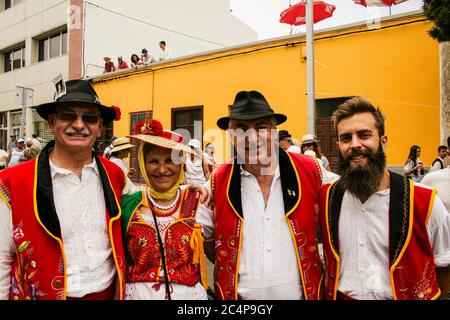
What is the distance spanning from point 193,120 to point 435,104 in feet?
22.5

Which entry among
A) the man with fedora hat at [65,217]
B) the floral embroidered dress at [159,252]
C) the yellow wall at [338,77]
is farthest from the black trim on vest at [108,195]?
the yellow wall at [338,77]

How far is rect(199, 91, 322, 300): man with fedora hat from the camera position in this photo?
227 centimetres

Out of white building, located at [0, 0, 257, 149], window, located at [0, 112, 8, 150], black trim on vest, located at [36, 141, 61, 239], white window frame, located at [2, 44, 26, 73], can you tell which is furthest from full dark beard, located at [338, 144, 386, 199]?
window, located at [0, 112, 8, 150]

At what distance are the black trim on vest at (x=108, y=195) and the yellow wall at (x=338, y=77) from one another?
7335 millimetres

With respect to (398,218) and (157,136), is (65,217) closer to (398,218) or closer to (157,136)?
(157,136)

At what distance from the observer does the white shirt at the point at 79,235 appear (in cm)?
208

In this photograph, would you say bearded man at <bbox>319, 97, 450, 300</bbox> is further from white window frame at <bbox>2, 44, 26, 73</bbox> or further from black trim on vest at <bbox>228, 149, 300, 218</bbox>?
white window frame at <bbox>2, 44, 26, 73</bbox>

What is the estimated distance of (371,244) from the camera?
2109 millimetres

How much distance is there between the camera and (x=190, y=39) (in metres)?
19.5

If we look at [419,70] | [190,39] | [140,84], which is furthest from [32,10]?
[419,70]

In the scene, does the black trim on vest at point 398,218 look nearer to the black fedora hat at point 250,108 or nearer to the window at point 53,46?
the black fedora hat at point 250,108

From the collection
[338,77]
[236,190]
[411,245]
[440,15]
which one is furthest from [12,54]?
[411,245]
